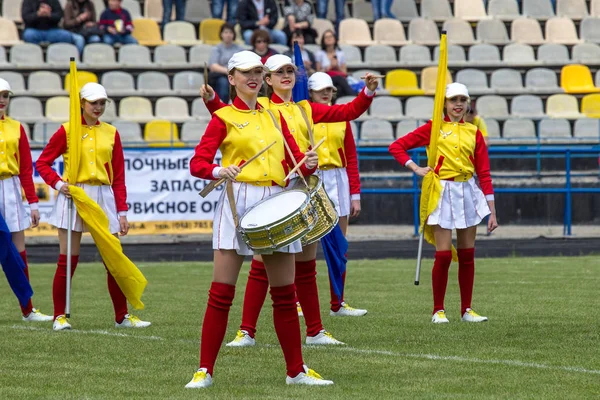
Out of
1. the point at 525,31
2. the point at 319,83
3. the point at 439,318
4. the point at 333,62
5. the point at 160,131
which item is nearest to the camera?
the point at 439,318

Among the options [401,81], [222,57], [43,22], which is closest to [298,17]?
[222,57]

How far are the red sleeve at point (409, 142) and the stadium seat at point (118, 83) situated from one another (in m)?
13.0

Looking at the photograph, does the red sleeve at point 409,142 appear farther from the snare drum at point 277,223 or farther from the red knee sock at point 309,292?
the snare drum at point 277,223

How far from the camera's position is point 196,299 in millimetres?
11562

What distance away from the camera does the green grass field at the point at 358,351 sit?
6.40m

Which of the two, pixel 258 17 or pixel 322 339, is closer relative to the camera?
pixel 322 339

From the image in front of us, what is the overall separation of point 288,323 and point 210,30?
17.3 meters

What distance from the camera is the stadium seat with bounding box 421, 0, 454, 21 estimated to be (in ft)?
81.3

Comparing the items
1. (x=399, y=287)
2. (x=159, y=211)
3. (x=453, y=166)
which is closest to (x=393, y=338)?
(x=453, y=166)

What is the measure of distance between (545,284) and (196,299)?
3724 mm

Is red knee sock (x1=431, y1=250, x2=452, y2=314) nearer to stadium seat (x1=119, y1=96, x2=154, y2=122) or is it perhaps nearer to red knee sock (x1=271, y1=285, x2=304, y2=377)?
red knee sock (x1=271, y1=285, x2=304, y2=377)

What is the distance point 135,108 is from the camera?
853 inches

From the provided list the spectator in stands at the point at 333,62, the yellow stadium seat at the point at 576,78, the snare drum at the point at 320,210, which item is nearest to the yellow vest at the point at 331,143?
the snare drum at the point at 320,210

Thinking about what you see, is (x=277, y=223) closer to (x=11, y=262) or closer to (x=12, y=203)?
(x=11, y=262)
